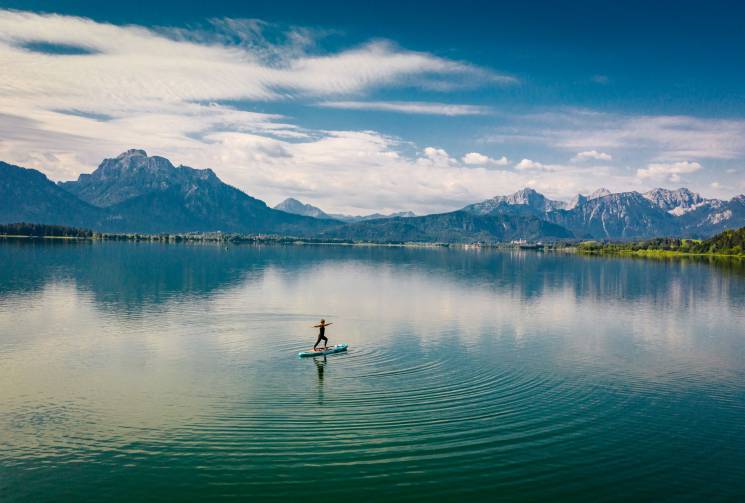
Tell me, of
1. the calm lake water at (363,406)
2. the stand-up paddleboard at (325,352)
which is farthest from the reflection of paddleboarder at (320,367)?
the stand-up paddleboard at (325,352)

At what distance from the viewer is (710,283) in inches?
5325

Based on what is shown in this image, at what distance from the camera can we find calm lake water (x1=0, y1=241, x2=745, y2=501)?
976 inches

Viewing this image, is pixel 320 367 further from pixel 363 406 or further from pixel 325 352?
pixel 363 406

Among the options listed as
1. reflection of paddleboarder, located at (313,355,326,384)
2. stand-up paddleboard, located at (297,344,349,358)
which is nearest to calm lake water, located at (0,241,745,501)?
reflection of paddleboarder, located at (313,355,326,384)

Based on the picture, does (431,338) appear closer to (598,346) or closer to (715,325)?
(598,346)

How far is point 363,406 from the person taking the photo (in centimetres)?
3447

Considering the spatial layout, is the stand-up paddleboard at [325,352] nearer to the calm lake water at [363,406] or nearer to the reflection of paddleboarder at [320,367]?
the reflection of paddleboarder at [320,367]

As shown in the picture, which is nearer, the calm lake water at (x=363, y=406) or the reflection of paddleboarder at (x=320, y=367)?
the calm lake water at (x=363, y=406)

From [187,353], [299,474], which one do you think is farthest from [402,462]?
[187,353]

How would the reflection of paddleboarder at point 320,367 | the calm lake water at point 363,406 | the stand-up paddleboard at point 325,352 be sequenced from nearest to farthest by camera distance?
the calm lake water at point 363,406 < the reflection of paddleboarder at point 320,367 < the stand-up paddleboard at point 325,352

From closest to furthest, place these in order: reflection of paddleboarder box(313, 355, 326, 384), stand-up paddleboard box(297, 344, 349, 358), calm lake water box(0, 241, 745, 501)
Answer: calm lake water box(0, 241, 745, 501) < reflection of paddleboarder box(313, 355, 326, 384) < stand-up paddleboard box(297, 344, 349, 358)

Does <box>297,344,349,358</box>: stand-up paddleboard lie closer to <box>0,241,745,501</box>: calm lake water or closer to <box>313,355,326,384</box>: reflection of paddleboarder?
<box>313,355,326,384</box>: reflection of paddleboarder

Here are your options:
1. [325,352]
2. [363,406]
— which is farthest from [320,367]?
[363,406]

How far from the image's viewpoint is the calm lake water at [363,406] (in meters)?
24.8
